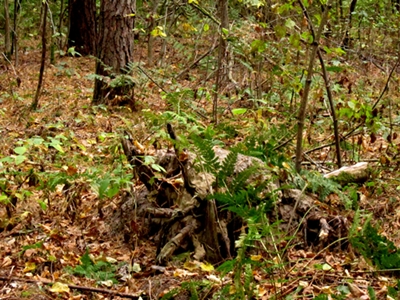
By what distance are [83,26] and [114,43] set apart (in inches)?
237

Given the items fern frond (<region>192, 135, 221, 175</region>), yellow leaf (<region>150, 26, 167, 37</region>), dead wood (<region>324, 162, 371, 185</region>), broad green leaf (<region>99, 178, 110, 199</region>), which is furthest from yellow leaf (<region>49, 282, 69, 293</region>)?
yellow leaf (<region>150, 26, 167, 37</region>)

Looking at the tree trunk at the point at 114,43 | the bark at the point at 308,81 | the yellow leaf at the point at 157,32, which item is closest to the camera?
the bark at the point at 308,81

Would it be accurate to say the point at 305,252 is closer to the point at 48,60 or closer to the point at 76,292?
the point at 76,292

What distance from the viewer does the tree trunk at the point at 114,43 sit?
293 inches

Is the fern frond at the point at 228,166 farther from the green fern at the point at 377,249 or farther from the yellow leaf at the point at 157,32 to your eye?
the yellow leaf at the point at 157,32

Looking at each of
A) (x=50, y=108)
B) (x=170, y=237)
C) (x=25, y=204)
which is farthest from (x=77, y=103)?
(x=170, y=237)

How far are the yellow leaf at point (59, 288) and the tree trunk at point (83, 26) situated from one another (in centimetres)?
1081

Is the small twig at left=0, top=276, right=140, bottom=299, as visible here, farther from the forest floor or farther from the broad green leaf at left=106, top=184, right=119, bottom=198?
the broad green leaf at left=106, top=184, right=119, bottom=198

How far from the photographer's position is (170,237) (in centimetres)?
345

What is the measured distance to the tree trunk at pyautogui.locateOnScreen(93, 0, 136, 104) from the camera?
293 inches

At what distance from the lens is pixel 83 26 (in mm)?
13055

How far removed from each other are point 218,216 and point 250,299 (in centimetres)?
74

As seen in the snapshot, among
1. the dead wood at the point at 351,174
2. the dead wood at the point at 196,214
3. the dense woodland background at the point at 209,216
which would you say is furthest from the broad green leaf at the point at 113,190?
the dead wood at the point at 351,174

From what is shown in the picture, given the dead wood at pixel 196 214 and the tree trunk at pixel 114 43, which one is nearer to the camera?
the dead wood at pixel 196 214
